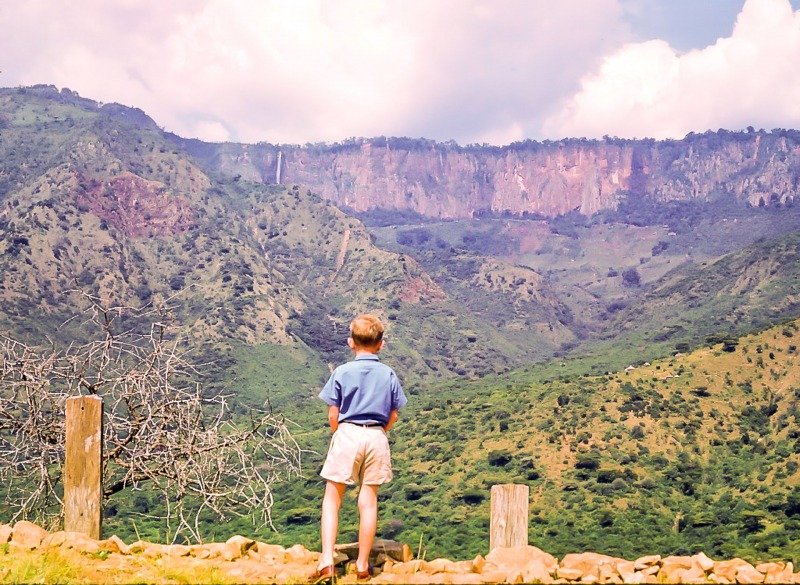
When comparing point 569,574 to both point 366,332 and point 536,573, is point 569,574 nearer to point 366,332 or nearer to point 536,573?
point 536,573

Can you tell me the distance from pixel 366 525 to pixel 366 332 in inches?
70.6

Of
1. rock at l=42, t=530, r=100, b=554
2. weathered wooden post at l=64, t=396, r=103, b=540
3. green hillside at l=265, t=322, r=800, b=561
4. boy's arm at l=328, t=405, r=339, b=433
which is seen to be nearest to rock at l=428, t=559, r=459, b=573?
boy's arm at l=328, t=405, r=339, b=433

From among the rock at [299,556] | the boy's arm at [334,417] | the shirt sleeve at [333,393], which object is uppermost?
the shirt sleeve at [333,393]

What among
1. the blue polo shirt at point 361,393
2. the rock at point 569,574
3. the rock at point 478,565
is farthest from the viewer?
the blue polo shirt at point 361,393

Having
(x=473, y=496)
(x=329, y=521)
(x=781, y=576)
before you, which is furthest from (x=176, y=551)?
(x=473, y=496)

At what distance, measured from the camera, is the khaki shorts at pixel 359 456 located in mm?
7836

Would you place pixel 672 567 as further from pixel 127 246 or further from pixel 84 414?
pixel 127 246

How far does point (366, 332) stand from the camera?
26.9 feet

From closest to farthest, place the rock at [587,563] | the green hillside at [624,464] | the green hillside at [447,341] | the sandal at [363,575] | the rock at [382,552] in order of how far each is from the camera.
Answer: the rock at [587,563] → the sandal at [363,575] → the rock at [382,552] → the green hillside at [624,464] → the green hillside at [447,341]

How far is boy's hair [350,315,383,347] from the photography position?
820 centimetres

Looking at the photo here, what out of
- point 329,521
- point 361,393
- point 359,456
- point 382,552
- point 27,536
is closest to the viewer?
point 329,521

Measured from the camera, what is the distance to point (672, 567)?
7.49 metres

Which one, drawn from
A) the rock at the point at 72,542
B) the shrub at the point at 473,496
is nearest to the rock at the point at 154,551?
the rock at the point at 72,542

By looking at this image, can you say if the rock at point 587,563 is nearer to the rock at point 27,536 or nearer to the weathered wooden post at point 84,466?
the weathered wooden post at point 84,466
